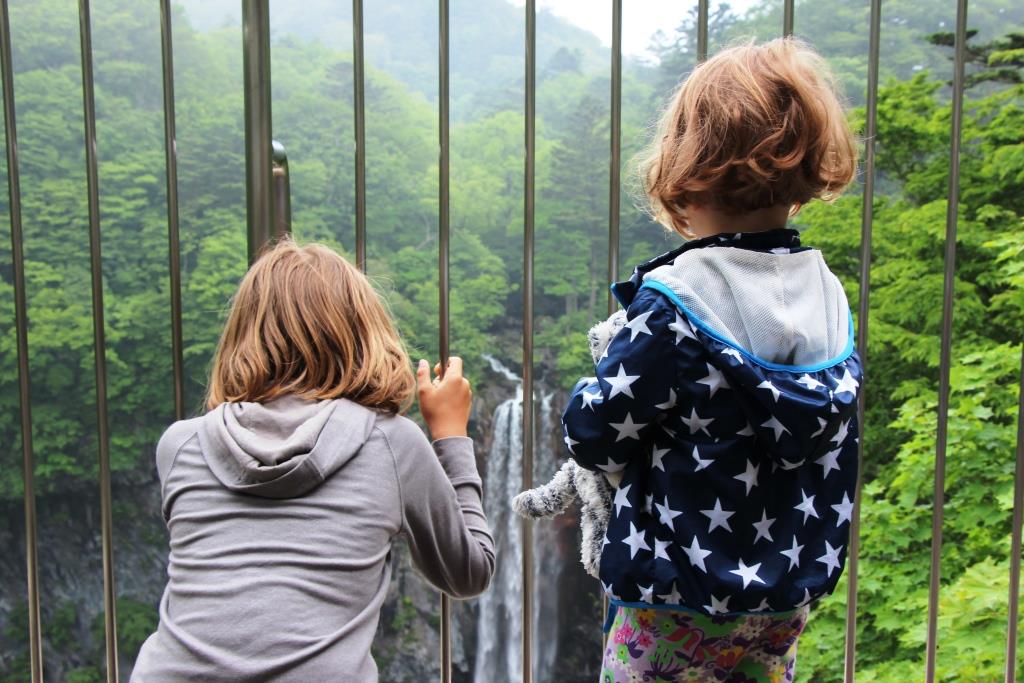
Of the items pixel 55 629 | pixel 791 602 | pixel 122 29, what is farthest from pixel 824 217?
pixel 55 629

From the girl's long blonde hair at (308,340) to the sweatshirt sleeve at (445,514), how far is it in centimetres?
8

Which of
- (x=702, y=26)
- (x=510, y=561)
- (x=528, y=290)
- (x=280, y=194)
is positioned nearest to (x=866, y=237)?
(x=702, y=26)

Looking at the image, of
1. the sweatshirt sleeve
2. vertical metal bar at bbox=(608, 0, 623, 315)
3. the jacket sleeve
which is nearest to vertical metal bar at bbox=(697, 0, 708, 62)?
vertical metal bar at bbox=(608, 0, 623, 315)

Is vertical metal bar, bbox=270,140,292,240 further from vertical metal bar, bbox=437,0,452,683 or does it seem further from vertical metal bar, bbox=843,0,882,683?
vertical metal bar, bbox=843,0,882,683

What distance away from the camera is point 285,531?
0.95 m

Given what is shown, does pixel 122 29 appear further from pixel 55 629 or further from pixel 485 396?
pixel 55 629

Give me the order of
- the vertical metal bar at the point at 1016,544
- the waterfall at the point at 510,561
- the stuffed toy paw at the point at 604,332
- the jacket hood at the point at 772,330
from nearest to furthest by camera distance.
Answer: the jacket hood at the point at 772,330, the stuffed toy paw at the point at 604,332, the vertical metal bar at the point at 1016,544, the waterfall at the point at 510,561

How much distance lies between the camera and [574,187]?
33.6ft

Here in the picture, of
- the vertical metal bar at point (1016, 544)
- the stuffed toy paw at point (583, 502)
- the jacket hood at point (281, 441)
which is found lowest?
the vertical metal bar at point (1016, 544)

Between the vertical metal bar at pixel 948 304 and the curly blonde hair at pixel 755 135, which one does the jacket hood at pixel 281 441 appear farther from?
the vertical metal bar at pixel 948 304

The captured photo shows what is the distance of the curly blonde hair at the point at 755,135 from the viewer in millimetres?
928

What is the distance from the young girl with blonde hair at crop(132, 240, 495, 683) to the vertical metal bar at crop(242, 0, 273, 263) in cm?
15

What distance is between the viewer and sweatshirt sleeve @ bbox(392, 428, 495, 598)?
103cm

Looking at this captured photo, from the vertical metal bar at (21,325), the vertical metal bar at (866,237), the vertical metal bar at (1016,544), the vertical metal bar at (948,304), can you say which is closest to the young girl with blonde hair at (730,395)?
the vertical metal bar at (866,237)
